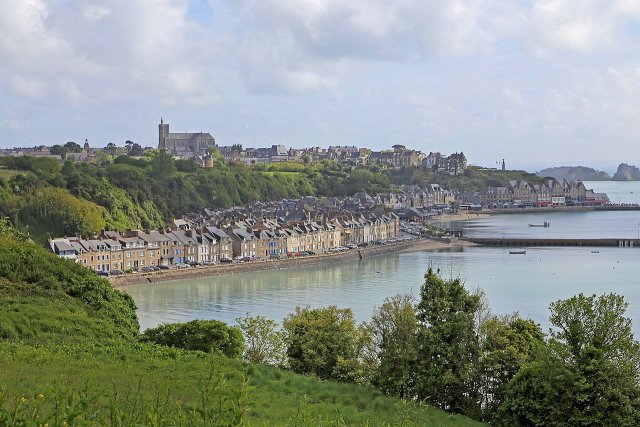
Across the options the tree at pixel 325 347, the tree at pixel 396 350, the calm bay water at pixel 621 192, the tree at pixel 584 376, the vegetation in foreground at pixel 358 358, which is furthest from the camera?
the calm bay water at pixel 621 192

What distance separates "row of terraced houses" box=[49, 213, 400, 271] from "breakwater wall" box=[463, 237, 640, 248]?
502 cm

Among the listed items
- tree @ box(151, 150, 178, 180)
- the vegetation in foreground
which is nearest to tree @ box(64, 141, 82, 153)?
tree @ box(151, 150, 178, 180)

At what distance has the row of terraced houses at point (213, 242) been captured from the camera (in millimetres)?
Result: 27344

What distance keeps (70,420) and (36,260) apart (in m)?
9.99

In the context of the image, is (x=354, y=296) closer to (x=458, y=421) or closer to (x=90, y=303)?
(x=90, y=303)

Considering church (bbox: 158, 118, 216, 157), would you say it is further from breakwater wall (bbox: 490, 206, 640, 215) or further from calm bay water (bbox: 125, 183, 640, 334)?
calm bay water (bbox: 125, 183, 640, 334)

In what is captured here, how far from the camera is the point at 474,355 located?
8789 millimetres

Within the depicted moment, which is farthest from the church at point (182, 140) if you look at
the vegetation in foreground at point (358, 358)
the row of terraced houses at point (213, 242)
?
the vegetation in foreground at point (358, 358)

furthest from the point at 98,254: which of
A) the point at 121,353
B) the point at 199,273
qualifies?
the point at 121,353

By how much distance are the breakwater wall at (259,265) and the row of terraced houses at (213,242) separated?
3.86 ft

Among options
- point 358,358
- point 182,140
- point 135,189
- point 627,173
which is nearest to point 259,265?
point 135,189

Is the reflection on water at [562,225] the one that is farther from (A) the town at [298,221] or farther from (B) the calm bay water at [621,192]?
(B) the calm bay water at [621,192]

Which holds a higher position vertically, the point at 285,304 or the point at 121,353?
the point at 121,353

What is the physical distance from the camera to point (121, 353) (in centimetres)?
755
